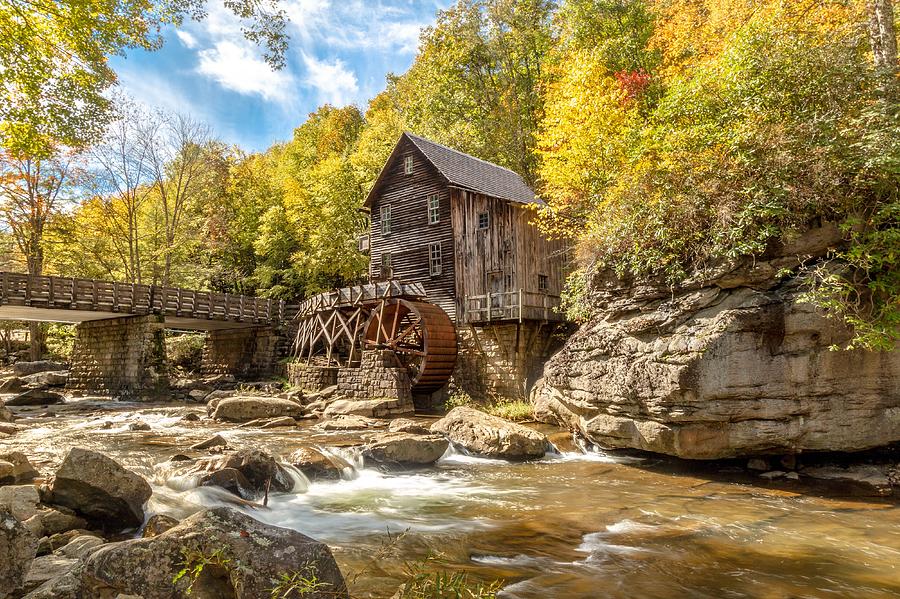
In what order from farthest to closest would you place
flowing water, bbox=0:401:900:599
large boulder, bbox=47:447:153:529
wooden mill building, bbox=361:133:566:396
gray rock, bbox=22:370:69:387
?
gray rock, bbox=22:370:69:387, wooden mill building, bbox=361:133:566:396, large boulder, bbox=47:447:153:529, flowing water, bbox=0:401:900:599

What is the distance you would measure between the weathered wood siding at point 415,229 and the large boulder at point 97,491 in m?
14.2

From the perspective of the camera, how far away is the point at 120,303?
70.8ft

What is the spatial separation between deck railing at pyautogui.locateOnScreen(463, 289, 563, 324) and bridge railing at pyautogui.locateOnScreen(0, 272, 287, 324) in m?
13.4

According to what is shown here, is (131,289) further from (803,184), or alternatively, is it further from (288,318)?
(803,184)

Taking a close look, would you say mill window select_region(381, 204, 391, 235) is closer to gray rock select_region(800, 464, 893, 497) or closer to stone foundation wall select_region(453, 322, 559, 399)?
stone foundation wall select_region(453, 322, 559, 399)

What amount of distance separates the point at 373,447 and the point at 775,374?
649 centimetres

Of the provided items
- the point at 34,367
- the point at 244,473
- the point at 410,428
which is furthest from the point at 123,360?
the point at 244,473

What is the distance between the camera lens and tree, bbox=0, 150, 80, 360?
912 inches

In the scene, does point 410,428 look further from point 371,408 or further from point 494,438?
point 371,408

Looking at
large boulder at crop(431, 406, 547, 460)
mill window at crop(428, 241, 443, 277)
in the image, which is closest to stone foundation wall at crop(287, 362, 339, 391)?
mill window at crop(428, 241, 443, 277)

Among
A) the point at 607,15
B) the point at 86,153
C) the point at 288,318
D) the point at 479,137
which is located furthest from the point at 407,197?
the point at 86,153

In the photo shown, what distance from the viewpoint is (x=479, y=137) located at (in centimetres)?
2655

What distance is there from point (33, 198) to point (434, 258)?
1932cm

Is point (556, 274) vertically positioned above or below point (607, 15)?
below
